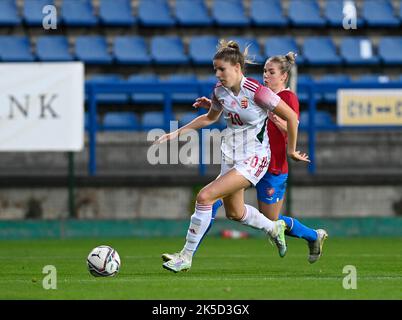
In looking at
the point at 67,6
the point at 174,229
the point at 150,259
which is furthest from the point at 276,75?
the point at 67,6

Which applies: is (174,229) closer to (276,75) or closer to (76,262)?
(76,262)

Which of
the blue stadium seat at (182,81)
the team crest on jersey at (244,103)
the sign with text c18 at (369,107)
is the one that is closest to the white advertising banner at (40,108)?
the blue stadium seat at (182,81)

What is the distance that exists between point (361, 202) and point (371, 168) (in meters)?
0.72

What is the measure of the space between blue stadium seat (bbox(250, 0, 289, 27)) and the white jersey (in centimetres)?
1332

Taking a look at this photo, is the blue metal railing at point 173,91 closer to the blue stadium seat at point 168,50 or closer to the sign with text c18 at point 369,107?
the sign with text c18 at point 369,107

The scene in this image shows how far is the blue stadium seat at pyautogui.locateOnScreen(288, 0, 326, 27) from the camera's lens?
23.6 metres

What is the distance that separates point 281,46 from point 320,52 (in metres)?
0.83

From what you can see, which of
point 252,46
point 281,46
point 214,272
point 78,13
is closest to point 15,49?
point 78,13

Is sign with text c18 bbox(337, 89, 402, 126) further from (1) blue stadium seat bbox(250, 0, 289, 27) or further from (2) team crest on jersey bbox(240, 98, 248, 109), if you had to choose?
(2) team crest on jersey bbox(240, 98, 248, 109)

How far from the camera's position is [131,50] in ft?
73.6

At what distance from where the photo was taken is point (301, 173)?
18391 millimetres

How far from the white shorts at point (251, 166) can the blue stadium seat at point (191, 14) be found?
43.1 ft

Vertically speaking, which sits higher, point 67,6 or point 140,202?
point 67,6

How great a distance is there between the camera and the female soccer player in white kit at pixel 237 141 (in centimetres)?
995
